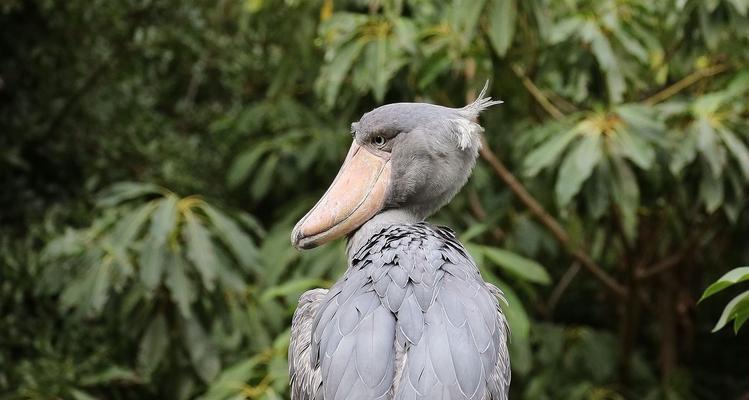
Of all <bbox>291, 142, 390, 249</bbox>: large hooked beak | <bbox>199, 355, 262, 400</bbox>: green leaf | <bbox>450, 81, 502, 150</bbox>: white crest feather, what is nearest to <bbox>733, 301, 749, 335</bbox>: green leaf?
<bbox>450, 81, 502, 150</bbox>: white crest feather

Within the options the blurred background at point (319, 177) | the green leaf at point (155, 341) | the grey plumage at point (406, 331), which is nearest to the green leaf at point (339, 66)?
the blurred background at point (319, 177)

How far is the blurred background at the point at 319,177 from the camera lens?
17.4 feet

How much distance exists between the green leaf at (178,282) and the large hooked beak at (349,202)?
183cm

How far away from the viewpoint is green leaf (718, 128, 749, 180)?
520cm

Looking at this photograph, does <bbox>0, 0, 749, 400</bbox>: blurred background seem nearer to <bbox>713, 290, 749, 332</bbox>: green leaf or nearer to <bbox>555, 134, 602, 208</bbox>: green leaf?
<bbox>555, 134, 602, 208</bbox>: green leaf

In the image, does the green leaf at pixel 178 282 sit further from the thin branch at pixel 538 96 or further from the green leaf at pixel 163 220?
the thin branch at pixel 538 96

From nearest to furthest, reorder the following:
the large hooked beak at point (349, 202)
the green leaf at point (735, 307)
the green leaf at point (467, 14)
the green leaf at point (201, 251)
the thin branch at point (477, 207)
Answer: the green leaf at point (735, 307) < the large hooked beak at point (349, 202) < the green leaf at point (467, 14) < the green leaf at point (201, 251) < the thin branch at point (477, 207)

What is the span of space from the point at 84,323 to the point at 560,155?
8.34ft

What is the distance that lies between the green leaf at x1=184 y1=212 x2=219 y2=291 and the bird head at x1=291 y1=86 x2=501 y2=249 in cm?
176

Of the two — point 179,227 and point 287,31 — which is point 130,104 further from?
point 179,227

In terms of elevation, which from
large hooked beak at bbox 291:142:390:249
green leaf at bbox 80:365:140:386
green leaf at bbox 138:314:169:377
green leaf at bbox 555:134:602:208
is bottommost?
green leaf at bbox 80:365:140:386

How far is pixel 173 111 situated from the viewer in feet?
25.3

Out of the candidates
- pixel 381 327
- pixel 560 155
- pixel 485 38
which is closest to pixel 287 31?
pixel 485 38

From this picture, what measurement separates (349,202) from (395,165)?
0.18m
